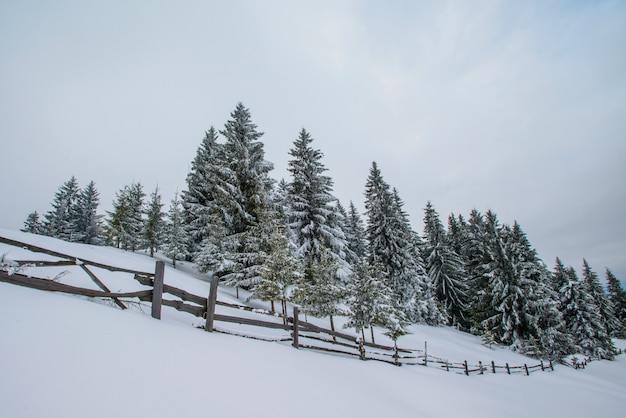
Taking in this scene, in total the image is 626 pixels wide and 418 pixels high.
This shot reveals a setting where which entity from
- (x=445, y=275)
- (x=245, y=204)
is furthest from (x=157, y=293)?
(x=445, y=275)

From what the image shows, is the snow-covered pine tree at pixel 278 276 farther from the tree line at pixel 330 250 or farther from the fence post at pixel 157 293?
the fence post at pixel 157 293

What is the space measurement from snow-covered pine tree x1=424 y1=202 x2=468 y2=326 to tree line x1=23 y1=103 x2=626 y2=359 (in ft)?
0.53

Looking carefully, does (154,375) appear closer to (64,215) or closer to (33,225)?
(64,215)

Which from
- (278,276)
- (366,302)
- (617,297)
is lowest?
(617,297)

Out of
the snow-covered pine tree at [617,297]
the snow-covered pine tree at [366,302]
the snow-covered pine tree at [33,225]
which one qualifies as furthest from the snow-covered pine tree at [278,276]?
the snow-covered pine tree at [617,297]

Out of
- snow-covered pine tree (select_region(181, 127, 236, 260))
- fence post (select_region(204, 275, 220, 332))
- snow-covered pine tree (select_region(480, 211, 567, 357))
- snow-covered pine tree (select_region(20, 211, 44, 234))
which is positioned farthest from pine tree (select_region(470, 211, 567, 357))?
snow-covered pine tree (select_region(20, 211, 44, 234))

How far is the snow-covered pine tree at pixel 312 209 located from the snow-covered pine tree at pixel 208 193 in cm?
552

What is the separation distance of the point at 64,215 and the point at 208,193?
30674 mm

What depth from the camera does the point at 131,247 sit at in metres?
36.9

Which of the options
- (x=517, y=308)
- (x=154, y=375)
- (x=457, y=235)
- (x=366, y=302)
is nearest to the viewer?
(x=154, y=375)

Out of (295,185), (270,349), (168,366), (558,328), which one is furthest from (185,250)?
(558,328)

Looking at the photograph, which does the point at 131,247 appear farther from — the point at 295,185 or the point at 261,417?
the point at 261,417

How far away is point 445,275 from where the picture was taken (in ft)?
115

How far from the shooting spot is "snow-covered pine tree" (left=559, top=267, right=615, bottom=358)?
32000 millimetres
